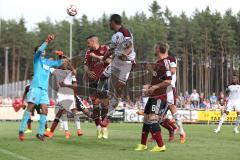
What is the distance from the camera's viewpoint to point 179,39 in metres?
112

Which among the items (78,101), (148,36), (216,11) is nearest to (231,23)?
(216,11)

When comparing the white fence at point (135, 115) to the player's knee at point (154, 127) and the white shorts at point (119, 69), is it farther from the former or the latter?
the player's knee at point (154, 127)

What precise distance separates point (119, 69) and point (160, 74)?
9.32 feet

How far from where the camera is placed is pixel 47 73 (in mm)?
15273

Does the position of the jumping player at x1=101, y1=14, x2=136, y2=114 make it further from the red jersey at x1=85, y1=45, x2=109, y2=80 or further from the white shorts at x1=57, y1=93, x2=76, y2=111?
the white shorts at x1=57, y1=93, x2=76, y2=111

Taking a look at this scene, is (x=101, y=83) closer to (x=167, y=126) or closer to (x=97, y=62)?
(x=97, y=62)

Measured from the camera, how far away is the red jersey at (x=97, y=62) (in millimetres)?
15234

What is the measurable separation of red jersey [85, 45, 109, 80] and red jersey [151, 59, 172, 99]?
3.13m

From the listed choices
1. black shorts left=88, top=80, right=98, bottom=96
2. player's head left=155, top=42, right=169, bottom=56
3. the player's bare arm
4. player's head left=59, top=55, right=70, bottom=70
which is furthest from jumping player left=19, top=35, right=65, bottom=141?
the player's bare arm

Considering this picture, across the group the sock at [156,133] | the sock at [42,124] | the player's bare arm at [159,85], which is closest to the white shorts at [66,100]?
the sock at [42,124]

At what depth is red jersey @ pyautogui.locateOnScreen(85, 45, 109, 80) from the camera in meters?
15.2

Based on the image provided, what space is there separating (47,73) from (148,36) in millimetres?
103376

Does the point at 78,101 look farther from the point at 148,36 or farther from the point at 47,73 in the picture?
the point at 148,36

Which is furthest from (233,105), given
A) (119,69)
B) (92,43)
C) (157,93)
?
(157,93)
